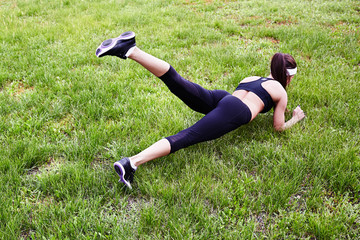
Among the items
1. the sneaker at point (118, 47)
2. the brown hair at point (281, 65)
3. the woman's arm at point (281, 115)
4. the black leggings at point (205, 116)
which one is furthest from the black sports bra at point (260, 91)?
the sneaker at point (118, 47)

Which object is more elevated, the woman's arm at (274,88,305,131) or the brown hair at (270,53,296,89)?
the brown hair at (270,53,296,89)

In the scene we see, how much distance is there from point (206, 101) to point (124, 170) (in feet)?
5.06

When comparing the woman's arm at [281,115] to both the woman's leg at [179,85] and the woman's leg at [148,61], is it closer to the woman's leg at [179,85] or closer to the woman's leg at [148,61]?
the woman's leg at [179,85]

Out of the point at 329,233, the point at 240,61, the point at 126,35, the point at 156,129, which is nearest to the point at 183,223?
the point at 329,233

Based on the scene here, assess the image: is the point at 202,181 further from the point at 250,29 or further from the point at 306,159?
the point at 250,29

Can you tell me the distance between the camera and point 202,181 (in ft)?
9.77

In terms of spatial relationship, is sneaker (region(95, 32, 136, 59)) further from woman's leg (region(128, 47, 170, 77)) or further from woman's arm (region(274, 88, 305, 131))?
woman's arm (region(274, 88, 305, 131))

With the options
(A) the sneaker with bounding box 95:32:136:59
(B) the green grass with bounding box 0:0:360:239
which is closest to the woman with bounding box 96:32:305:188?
(A) the sneaker with bounding box 95:32:136:59

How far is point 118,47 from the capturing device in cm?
309

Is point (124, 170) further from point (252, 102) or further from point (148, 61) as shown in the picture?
point (252, 102)

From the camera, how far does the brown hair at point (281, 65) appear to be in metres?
3.81

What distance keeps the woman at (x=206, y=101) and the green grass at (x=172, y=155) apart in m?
0.22

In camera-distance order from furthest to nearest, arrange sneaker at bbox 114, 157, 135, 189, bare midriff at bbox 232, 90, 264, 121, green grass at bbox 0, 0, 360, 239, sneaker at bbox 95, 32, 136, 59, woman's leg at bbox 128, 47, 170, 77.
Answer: bare midriff at bbox 232, 90, 264, 121, woman's leg at bbox 128, 47, 170, 77, sneaker at bbox 95, 32, 136, 59, sneaker at bbox 114, 157, 135, 189, green grass at bbox 0, 0, 360, 239

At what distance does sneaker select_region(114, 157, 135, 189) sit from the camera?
284 centimetres
